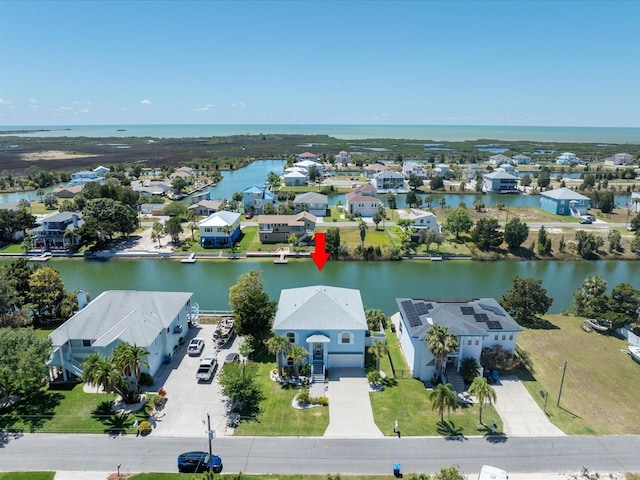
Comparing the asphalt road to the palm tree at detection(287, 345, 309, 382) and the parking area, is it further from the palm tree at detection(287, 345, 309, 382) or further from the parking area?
the palm tree at detection(287, 345, 309, 382)

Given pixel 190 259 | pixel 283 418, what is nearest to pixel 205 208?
pixel 190 259

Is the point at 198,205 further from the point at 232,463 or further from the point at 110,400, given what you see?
the point at 232,463

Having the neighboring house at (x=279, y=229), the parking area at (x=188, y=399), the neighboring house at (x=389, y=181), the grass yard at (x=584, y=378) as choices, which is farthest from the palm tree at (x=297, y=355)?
the neighboring house at (x=389, y=181)

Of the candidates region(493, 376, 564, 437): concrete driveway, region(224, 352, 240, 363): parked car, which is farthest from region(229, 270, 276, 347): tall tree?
region(493, 376, 564, 437): concrete driveway

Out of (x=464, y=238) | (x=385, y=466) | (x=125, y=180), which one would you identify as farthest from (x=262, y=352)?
(x=125, y=180)

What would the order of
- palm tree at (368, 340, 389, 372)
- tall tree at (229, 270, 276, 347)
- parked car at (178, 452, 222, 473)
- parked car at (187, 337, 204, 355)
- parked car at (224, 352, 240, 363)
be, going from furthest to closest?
1. parked car at (187, 337, 204, 355)
2. tall tree at (229, 270, 276, 347)
3. parked car at (224, 352, 240, 363)
4. palm tree at (368, 340, 389, 372)
5. parked car at (178, 452, 222, 473)
